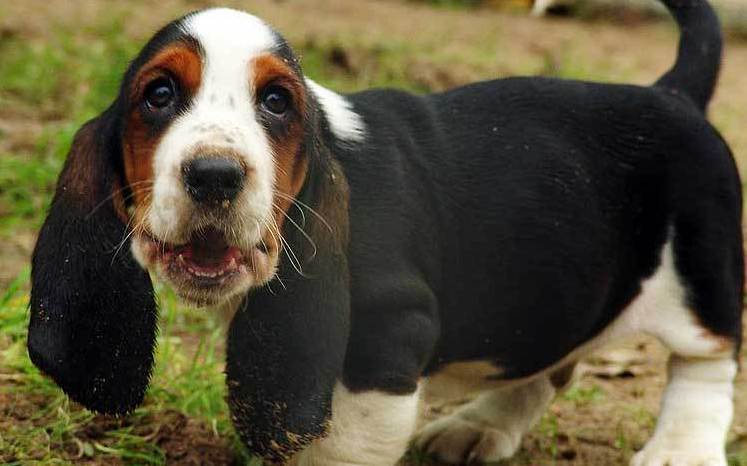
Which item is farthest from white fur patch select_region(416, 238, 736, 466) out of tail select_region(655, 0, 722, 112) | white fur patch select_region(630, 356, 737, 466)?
tail select_region(655, 0, 722, 112)

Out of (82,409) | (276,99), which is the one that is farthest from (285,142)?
(82,409)

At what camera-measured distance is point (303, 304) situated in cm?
385

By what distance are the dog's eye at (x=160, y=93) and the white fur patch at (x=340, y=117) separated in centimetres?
53

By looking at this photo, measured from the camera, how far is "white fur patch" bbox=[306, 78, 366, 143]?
4.11 m

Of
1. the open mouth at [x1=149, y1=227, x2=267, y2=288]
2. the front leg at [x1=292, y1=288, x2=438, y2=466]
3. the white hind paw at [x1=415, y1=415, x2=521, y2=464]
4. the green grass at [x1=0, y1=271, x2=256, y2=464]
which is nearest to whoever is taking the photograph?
the open mouth at [x1=149, y1=227, x2=267, y2=288]

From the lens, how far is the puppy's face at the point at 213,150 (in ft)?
11.2

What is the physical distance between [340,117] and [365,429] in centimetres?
92

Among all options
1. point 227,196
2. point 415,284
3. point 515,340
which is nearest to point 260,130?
point 227,196

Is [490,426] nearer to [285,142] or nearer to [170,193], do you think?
[285,142]

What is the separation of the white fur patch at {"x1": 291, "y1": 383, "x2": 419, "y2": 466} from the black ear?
1.84 ft

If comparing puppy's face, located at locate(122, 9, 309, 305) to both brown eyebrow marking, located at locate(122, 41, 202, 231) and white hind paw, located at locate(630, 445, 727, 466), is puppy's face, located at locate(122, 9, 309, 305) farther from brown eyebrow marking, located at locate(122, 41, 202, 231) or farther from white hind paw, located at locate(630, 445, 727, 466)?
white hind paw, located at locate(630, 445, 727, 466)

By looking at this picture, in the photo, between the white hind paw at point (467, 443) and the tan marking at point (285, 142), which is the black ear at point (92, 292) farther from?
the white hind paw at point (467, 443)

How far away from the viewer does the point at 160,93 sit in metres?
3.64

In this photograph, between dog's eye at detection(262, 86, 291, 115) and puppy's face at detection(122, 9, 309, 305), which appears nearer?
puppy's face at detection(122, 9, 309, 305)
